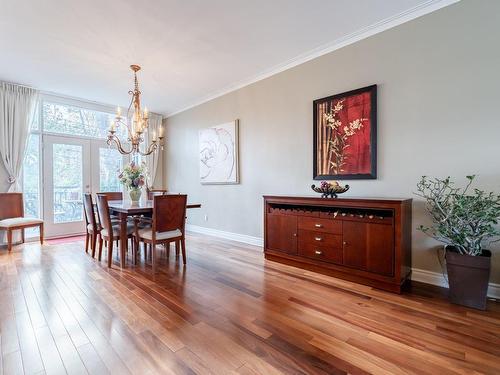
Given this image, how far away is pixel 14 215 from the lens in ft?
13.4

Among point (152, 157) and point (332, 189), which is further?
point (152, 157)

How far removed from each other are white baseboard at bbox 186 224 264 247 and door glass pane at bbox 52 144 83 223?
223cm

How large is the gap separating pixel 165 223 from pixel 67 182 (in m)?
3.21

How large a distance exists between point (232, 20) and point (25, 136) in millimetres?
4146

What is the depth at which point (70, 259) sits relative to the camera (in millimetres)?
3326

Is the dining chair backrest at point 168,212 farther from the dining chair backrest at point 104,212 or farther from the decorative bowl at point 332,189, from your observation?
the decorative bowl at point 332,189

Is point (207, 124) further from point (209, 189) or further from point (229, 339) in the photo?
point (229, 339)

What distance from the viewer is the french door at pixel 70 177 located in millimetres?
4598

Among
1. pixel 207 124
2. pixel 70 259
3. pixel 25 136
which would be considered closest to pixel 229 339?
pixel 70 259

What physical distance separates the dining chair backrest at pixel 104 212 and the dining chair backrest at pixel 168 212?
2.26 ft

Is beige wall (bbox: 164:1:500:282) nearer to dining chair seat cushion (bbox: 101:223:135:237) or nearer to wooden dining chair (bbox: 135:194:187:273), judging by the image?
wooden dining chair (bbox: 135:194:187:273)

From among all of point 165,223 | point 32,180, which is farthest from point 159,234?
point 32,180

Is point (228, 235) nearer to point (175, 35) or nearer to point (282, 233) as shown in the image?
point (282, 233)

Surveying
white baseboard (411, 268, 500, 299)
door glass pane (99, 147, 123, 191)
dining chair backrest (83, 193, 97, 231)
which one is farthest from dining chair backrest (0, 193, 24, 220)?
white baseboard (411, 268, 500, 299)
